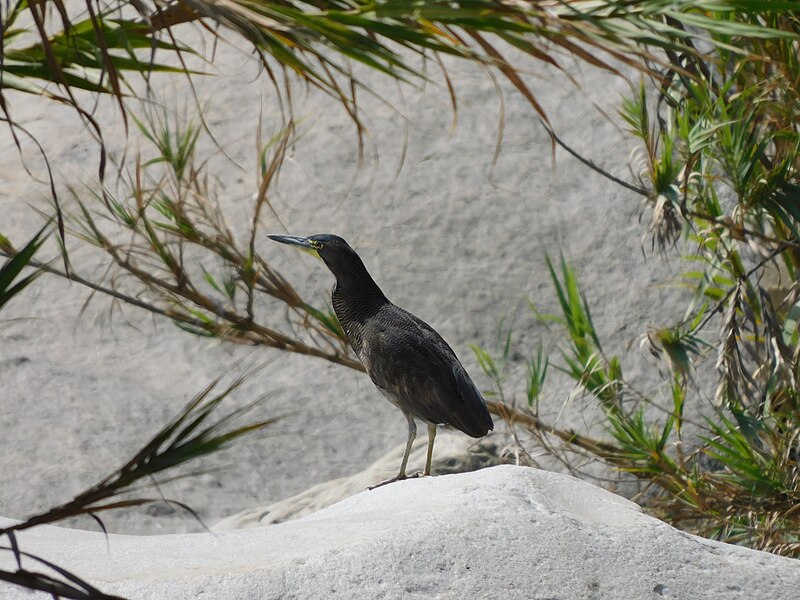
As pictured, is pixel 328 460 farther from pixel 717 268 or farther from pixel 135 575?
pixel 135 575

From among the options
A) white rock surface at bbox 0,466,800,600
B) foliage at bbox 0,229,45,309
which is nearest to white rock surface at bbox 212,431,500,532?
white rock surface at bbox 0,466,800,600

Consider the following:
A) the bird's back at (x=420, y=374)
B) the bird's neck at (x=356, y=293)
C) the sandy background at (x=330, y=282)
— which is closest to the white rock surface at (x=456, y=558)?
the bird's back at (x=420, y=374)

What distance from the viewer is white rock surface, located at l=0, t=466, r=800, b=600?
2.57 meters

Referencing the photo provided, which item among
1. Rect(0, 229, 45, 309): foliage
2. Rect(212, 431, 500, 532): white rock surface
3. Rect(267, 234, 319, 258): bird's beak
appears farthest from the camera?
Rect(212, 431, 500, 532): white rock surface

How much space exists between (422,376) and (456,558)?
153 cm

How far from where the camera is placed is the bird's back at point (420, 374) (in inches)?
161

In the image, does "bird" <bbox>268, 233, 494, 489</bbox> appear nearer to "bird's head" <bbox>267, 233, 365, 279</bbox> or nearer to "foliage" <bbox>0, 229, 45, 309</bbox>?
"bird's head" <bbox>267, 233, 365, 279</bbox>

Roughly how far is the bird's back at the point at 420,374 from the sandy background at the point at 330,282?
1.95 m

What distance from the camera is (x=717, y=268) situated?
4.45m

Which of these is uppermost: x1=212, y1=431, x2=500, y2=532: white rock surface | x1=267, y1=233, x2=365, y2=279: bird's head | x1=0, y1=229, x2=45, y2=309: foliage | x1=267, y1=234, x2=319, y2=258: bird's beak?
x1=0, y1=229, x2=45, y2=309: foliage

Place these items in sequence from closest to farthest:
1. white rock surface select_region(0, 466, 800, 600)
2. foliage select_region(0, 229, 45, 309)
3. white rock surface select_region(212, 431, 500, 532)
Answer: foliage select_region(0, 229, 45, 309), white rock surface select_region(0, 466, 800, 600), white rock surface select_region(212, 431, 500, 532)

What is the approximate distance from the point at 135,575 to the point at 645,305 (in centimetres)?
453

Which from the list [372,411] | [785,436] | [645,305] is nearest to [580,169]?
[645,305]

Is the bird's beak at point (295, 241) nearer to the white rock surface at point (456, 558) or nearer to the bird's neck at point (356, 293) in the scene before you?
the bird's neck at point (356, 293)
